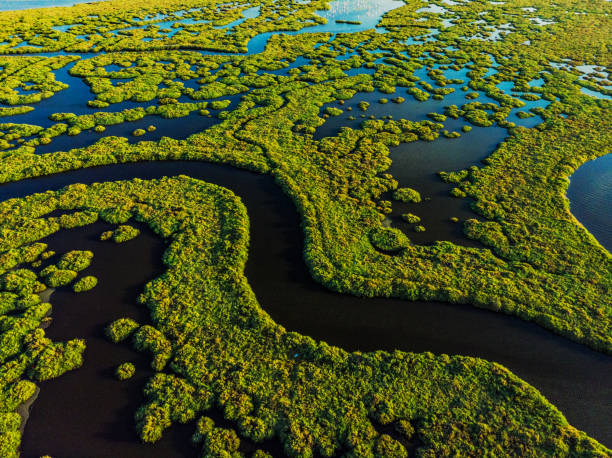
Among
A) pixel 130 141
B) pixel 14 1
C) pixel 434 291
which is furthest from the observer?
pixel 14 1

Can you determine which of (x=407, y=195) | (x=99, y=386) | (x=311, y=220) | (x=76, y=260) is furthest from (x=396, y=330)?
(x=76, y=260)

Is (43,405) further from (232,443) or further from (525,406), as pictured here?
(525,406)

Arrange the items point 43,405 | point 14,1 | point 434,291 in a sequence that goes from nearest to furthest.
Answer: point 43,405 < point 434,291 < point 14,1

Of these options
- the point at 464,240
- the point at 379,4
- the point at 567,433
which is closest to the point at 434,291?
the point at 464,240

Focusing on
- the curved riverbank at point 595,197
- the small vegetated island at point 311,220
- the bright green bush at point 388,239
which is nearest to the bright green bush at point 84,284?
the small vegetated island at point 311,220

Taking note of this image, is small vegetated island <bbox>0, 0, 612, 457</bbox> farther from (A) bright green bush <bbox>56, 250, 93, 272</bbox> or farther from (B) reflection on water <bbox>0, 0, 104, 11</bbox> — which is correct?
(B) reflection on water <bbox>0, 0, 104, 11</bbox>

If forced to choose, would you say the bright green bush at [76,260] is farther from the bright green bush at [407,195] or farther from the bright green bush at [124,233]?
the bright green bush at [407,195]

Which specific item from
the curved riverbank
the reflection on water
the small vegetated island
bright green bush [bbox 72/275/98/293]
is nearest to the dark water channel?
bright green bush [bbox 72/275/98/293]
